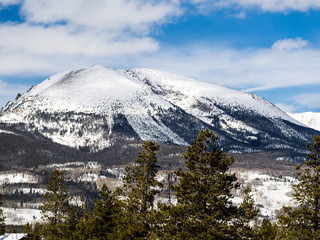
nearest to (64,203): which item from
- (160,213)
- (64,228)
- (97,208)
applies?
(64,228)

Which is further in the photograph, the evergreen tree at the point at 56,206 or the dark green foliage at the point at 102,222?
the evergreen tree at the point at 56,206

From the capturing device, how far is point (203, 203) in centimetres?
3441

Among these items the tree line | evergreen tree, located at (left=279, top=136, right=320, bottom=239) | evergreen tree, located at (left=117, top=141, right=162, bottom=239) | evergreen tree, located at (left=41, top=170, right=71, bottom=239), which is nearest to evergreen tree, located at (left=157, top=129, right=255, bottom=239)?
the tree line

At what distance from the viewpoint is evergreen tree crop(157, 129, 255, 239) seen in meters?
33.0

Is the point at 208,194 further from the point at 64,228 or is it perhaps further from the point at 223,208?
the point at 64,228

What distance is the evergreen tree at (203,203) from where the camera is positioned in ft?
108

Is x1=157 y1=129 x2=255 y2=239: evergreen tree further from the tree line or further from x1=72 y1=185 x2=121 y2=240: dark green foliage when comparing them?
x1=72 y1=185 x2=121 y2=240: dark green foliage

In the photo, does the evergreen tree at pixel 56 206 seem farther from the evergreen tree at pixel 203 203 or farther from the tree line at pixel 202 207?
the evergreen tree at pixel 203 203

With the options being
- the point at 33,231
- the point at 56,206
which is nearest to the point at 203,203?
the point at 56,206

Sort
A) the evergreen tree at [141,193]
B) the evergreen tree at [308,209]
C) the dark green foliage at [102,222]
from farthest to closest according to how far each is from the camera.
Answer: the dark green foliage at [102,222] < the evergreen tree at [141,193] < the evergreen tree at [308,209]

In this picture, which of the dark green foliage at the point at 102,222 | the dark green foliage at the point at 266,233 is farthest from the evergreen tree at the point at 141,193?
the dark green foliage at the point at 266,233

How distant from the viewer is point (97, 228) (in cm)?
5103

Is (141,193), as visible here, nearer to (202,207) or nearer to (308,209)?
(202,207)

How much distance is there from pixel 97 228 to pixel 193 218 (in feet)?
69.1
